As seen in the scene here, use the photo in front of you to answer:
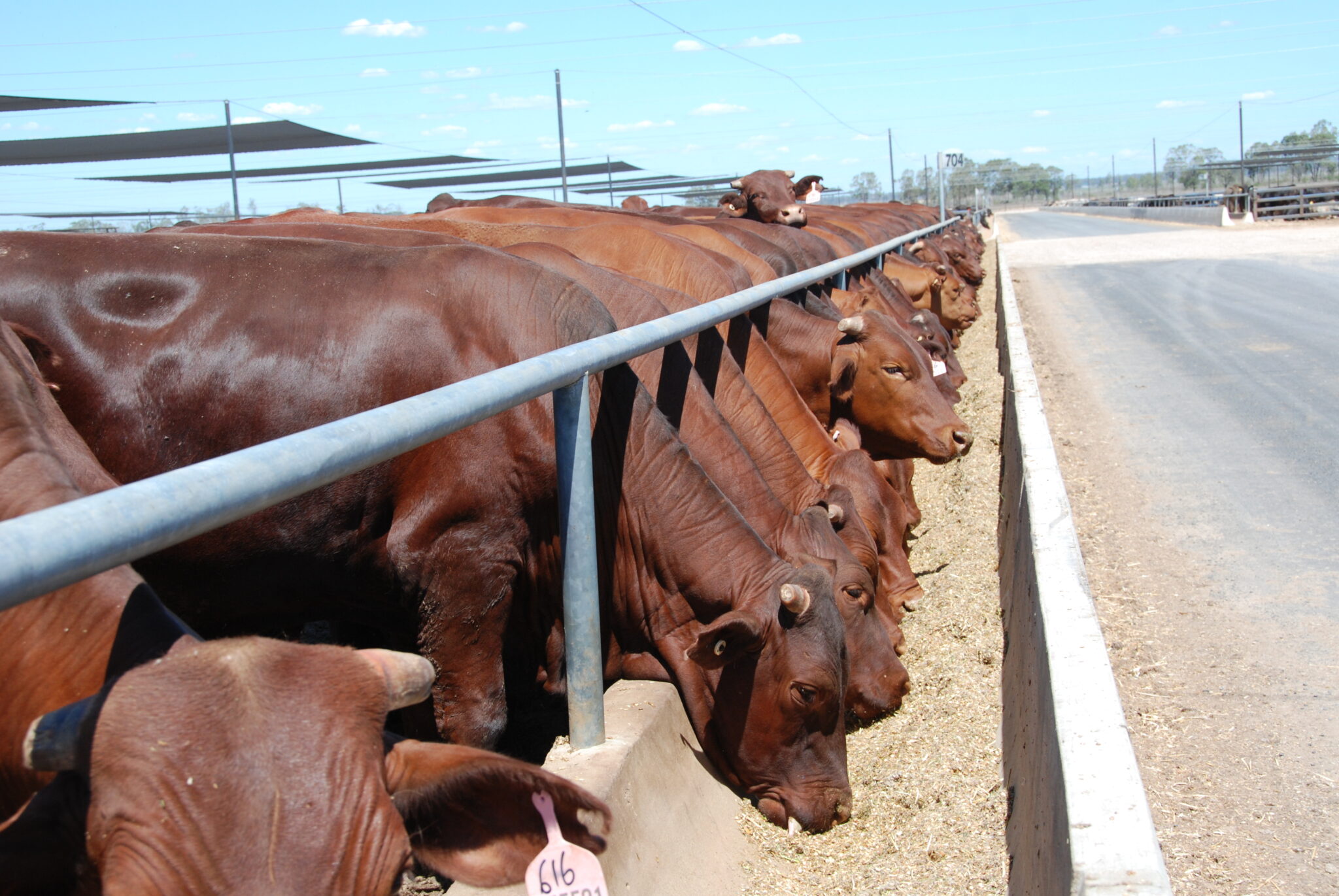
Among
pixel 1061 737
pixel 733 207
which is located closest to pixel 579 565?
pixel 1061 737

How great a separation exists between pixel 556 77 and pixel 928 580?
51.0 feet

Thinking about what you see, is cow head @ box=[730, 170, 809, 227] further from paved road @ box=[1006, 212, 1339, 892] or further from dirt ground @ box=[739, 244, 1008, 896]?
dirt ground @ box=[739, 244, 1008, 896]

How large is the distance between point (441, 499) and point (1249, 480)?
5790 mm

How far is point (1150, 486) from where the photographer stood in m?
7.27

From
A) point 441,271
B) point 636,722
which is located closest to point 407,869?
point 636,722

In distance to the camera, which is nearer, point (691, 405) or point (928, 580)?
point (691, 405)

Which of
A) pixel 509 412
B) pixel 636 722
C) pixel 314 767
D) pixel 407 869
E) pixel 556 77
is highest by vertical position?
pixel 556 77

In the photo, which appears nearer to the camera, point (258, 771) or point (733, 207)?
point (258, 771)

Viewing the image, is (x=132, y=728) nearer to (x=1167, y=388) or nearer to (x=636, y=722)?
(x=636, y=722)

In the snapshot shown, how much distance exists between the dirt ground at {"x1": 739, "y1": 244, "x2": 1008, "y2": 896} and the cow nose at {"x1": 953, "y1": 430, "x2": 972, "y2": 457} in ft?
2.54

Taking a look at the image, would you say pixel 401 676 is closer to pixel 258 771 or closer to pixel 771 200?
pixel 258 771

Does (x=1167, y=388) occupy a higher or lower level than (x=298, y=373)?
lower

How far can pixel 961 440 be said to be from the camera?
23.6 feet

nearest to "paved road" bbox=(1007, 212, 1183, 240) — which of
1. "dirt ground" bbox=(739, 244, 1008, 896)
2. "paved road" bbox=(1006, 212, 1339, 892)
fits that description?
"paved road" bbox=(1006, 212, 1339, 892)
